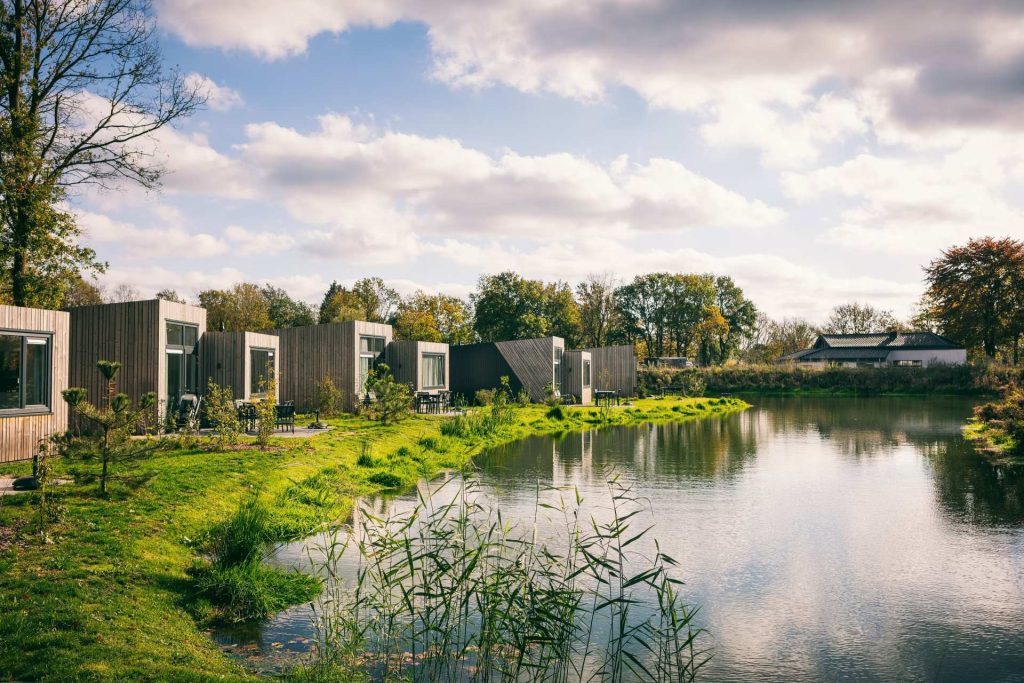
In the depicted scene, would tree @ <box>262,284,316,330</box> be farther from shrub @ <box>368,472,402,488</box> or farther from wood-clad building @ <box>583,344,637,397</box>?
shrub @ <box>368,472,402,488</box>

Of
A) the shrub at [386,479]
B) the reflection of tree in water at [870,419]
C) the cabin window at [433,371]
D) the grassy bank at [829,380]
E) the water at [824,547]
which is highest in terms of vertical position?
the cabin window at [433,371]

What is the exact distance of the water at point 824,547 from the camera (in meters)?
5.50

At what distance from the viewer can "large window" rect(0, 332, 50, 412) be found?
1077 cm

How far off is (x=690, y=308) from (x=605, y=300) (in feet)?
28.8

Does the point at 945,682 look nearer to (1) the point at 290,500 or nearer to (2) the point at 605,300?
(1) the point at 290,500

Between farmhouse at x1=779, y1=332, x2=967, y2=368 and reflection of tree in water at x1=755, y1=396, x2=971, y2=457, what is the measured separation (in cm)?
1290

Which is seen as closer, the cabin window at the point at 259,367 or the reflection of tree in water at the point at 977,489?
the reflection of tree in water at the point at 977,489

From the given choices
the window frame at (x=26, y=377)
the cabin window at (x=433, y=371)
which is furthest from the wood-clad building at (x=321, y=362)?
the window frame at (x=26, y=377)

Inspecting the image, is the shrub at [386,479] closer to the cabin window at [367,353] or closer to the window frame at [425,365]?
the cabin window at [367,353]

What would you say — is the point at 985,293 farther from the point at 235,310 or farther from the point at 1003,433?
the point at 235,310

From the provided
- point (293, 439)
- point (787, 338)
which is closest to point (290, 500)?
point (293, 439)

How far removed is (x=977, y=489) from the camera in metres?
11.7

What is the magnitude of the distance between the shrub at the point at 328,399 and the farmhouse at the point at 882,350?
36.0 m

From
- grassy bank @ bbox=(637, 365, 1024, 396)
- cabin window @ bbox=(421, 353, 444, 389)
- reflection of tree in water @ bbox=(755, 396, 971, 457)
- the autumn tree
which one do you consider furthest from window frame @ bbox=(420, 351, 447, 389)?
the autumn tree
